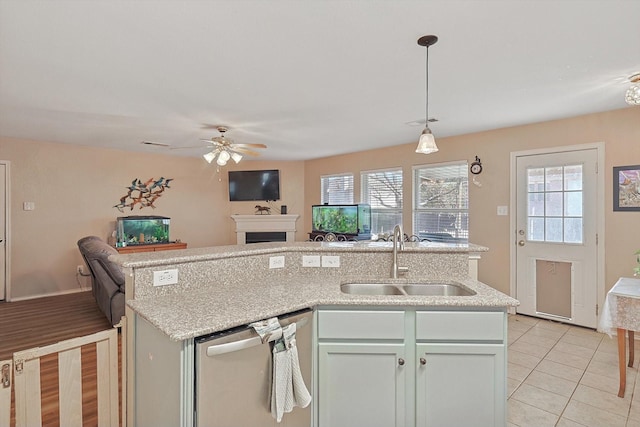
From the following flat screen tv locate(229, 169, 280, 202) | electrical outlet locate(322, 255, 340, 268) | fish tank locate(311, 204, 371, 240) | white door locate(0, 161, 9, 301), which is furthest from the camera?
flat screen tv locate(229, 169, 280, 202)

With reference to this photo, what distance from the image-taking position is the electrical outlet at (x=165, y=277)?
169cm

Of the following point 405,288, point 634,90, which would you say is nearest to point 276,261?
point 405,288

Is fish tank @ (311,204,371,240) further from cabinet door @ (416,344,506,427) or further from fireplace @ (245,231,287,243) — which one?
cabinet door @ (416,344,506,427)

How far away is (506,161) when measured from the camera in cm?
404

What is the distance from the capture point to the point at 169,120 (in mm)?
3650

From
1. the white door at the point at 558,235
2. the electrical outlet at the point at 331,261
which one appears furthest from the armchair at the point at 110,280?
the white door at the point at 558,235

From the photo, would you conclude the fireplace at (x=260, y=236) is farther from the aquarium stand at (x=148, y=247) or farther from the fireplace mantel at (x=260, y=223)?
the aquarium stand at (x=148, y=247)

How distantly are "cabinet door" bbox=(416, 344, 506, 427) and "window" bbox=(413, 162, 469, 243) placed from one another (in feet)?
10.3

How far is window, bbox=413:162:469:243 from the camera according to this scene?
179 inches

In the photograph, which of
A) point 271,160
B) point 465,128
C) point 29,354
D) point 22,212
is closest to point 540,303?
point 465,128

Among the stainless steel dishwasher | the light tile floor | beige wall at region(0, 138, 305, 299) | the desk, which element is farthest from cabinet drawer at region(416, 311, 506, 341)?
beige wall at region(0, 138, 305, 299)

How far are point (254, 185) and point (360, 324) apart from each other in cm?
514

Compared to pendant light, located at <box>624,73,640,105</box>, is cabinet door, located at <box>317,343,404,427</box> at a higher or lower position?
lower

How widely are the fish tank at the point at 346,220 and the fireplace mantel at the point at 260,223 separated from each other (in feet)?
2.66
